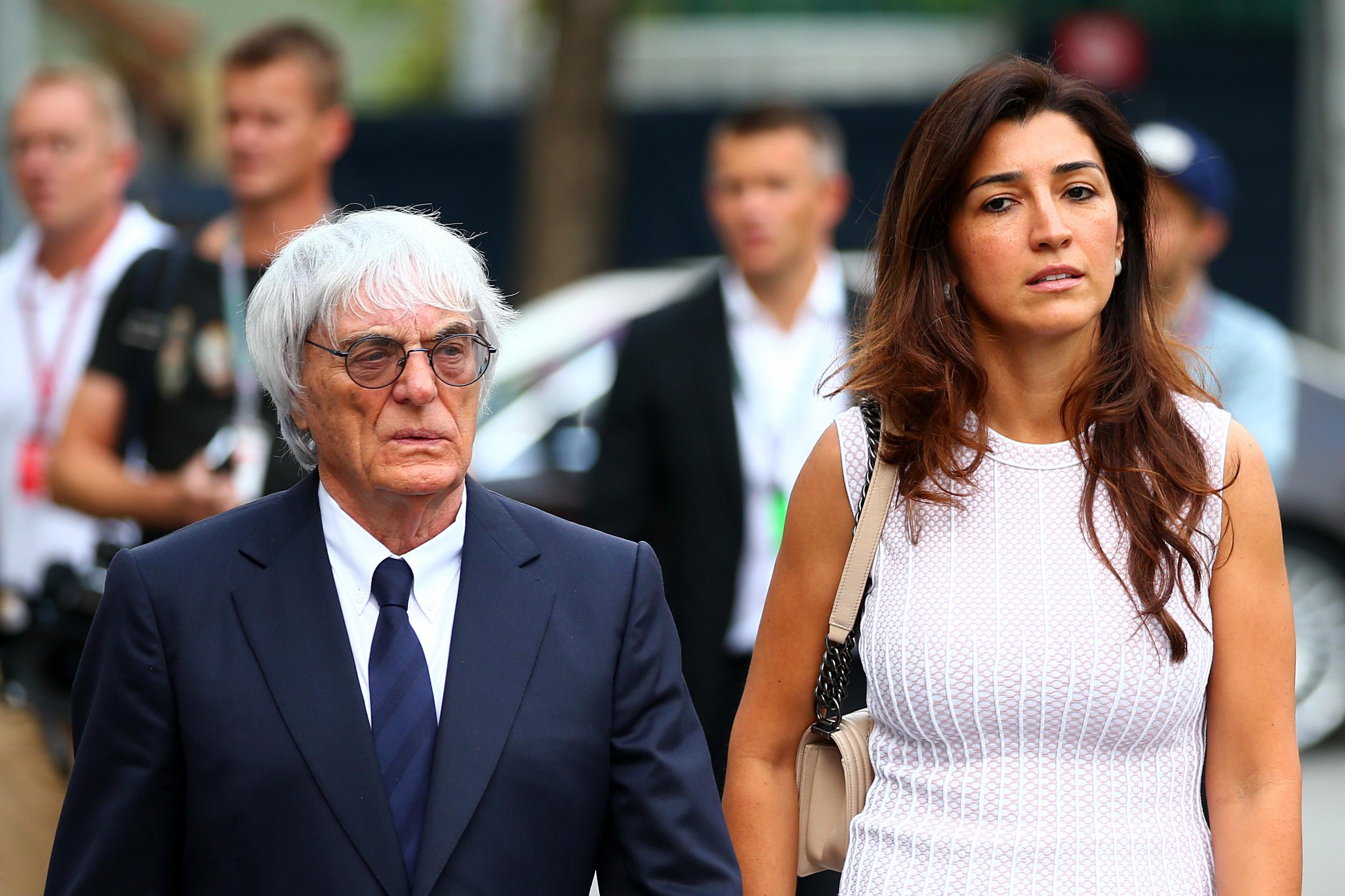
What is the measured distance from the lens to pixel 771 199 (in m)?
5.37

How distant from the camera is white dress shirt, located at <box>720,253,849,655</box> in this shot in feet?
15.4

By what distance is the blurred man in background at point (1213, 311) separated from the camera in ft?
16.4

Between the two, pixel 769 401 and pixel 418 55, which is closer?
pixel 769 401

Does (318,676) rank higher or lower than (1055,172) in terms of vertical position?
lower

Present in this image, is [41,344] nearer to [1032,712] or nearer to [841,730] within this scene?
[841,730]

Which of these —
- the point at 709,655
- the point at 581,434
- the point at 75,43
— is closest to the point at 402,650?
the point at 709,655

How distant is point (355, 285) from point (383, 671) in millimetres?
546

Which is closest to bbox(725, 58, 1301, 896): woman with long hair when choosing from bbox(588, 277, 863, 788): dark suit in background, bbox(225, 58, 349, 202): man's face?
bbox(588, 277, 863, 788): dark suit in background

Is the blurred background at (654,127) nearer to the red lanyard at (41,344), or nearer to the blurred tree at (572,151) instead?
the blurred tree at (572,151)

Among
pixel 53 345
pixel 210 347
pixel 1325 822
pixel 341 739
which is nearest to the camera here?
pixel 341 739

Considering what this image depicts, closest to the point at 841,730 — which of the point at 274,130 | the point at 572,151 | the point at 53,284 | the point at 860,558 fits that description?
the point at 860,558

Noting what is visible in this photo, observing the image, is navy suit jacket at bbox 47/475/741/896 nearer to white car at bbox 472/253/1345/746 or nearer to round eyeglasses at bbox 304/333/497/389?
round eyeglasses at bbox 304/333/497/389

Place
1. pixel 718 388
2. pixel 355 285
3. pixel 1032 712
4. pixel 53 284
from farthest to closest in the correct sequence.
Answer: pixel 53 284, pixel 718 388, pixel 1032 712, pixel 355 285

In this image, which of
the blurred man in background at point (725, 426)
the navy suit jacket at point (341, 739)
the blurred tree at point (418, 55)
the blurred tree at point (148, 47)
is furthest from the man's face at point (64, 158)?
the blurred tree at point (148, 47)
